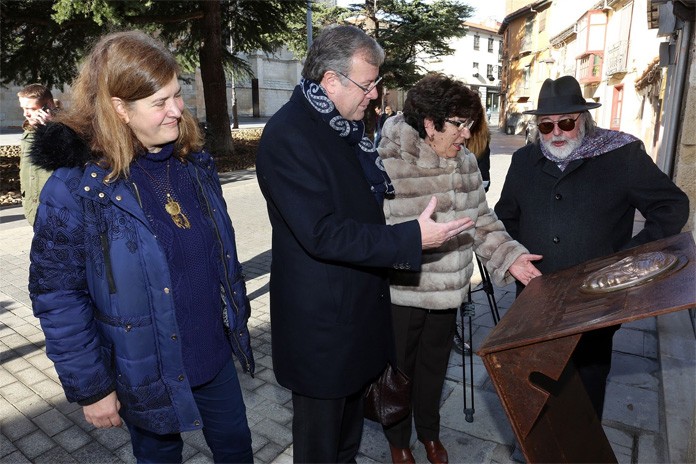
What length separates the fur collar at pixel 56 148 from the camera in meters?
1.66

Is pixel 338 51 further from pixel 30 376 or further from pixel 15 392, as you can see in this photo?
pixel 30 376

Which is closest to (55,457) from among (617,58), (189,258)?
(189,258)

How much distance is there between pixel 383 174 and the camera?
2.11m

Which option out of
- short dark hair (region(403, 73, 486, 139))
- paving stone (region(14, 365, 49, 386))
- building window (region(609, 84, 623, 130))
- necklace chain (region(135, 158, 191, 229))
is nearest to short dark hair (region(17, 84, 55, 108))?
paving stone (region(14, 365, 49, 386))

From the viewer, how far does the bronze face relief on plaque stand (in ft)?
5.06

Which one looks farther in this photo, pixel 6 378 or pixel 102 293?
pixel 6 378

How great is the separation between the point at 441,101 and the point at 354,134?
0.66 metres

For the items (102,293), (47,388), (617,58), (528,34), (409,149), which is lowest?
(47,388)

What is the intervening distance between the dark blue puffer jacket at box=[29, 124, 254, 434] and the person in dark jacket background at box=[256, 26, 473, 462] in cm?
45

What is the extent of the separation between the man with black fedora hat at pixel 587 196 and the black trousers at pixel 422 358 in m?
0.64

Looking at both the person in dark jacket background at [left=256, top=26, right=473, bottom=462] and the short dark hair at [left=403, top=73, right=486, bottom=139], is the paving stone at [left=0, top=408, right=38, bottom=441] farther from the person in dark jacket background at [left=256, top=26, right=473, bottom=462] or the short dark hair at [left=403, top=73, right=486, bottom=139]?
the short dark hair at [left=403, top=73, right=486, bottom=139]

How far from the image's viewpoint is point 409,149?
254 cm

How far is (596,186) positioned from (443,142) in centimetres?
79

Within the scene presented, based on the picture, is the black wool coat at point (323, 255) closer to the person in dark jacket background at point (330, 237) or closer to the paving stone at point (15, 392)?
the person in dark jacket background at point (330, 237)
